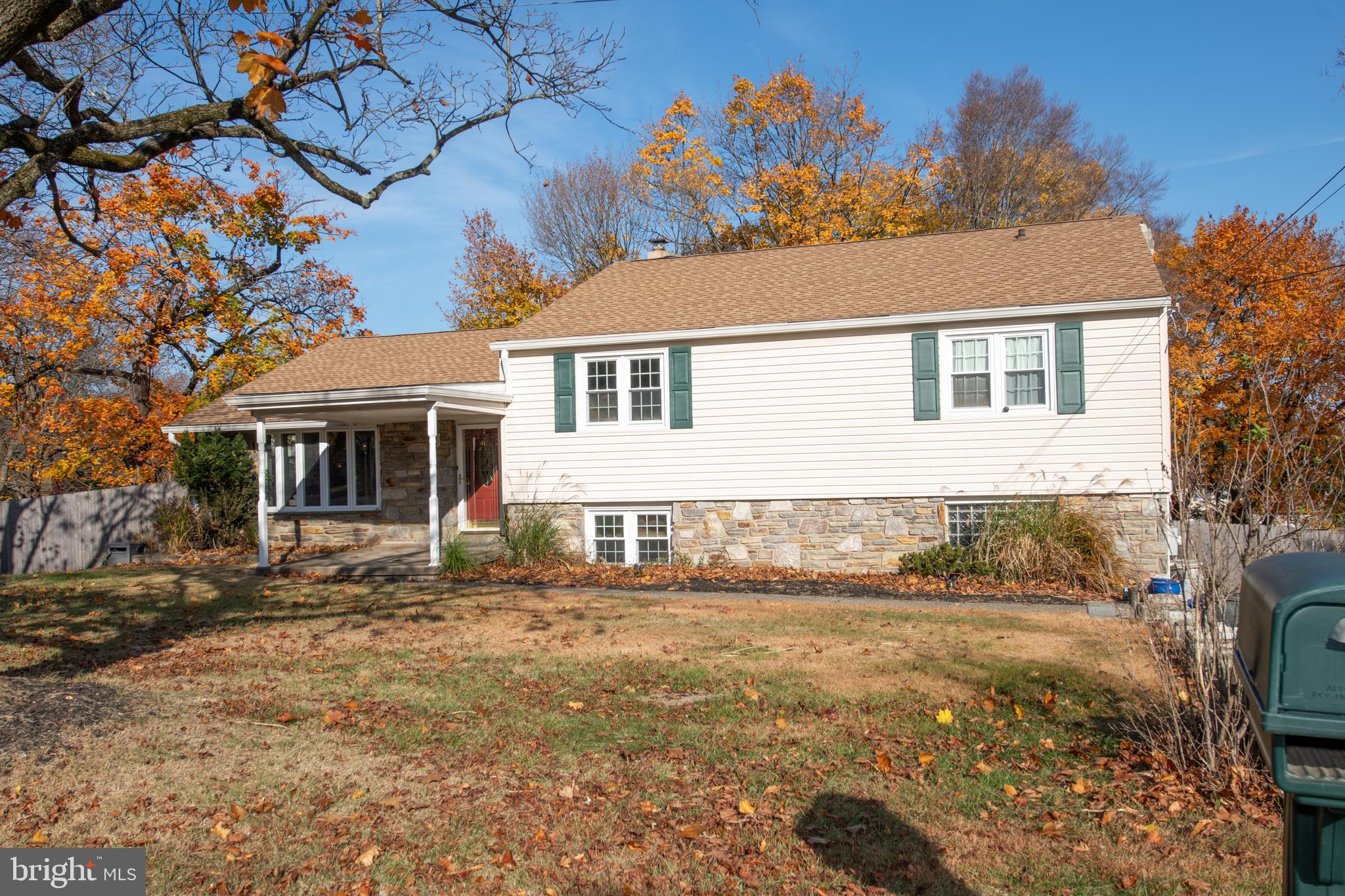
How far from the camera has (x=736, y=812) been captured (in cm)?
490

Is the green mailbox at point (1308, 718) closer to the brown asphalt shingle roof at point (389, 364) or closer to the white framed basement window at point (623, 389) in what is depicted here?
the white framed basement window at point (623, 389)

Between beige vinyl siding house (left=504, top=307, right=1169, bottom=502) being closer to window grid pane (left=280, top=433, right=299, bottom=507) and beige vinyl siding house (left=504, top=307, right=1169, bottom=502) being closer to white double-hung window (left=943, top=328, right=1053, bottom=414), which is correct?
white double-hung window (left=943, top=328, right=1053, bottom=414)

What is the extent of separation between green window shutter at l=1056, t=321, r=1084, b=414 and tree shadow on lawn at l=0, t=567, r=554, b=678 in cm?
820

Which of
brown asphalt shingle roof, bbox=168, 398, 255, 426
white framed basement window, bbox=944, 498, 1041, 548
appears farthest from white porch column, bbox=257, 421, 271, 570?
white framed basement window, bbox=944, 498, 1041, 548

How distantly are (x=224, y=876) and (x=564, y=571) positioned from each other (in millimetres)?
10504

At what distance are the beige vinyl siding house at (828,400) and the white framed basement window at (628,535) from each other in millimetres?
35

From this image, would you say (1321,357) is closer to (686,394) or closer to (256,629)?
(686,394)

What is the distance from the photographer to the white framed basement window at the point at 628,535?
1542 centimetres

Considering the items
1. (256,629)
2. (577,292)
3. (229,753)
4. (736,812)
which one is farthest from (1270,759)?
(577,292)

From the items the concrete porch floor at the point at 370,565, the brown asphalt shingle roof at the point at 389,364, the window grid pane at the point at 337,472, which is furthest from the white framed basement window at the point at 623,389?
the window grid pane at the point at 337,472

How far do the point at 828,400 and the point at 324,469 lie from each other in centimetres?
1020

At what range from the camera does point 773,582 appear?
13.5 metres

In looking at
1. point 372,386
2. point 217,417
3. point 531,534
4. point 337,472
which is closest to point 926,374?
point 531,534

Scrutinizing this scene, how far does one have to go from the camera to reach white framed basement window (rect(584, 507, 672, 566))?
15422 mm
